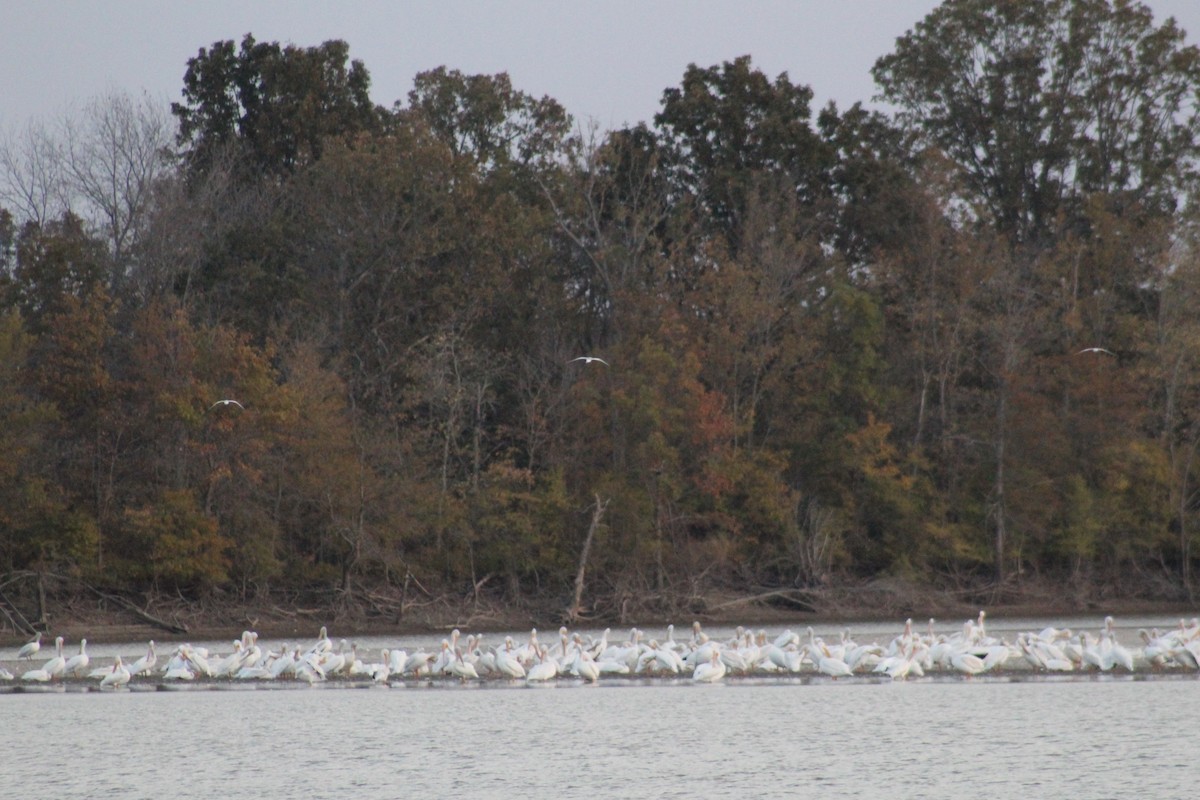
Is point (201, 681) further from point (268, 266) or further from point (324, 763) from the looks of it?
point (268, 266)

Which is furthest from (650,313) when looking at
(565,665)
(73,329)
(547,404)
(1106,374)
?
(565,665)

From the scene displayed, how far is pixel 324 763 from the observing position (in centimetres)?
1756

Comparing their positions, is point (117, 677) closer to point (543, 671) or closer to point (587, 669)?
point (543, 671)

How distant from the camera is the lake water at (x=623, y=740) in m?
15.7

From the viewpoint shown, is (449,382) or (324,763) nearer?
(324,763)

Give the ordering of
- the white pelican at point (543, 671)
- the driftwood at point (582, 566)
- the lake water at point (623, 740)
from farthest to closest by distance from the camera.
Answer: the driftwood at point (582, 566)
the white pelican at point (543, 671)
the lake water at point (623, 740)

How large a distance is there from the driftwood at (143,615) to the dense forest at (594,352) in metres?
0.36

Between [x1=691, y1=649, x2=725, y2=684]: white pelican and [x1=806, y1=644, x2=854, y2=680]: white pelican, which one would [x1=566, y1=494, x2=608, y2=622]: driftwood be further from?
[x1=691, y1=649, x2=725, y2=684]: white pelican

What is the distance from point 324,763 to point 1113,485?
36.0 m

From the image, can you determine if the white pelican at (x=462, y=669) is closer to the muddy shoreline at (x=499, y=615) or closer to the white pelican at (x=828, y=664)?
the white pelican at (x=828, y=664)

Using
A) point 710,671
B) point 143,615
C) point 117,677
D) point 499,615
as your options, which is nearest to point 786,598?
point 499,615

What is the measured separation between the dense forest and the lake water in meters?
17.2

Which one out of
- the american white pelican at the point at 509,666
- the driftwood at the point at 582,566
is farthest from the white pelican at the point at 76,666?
the driftwood at the point at 582,566

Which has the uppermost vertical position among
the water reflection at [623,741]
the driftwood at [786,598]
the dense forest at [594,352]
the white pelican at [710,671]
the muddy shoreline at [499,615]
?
the dense forest at [594,352]
